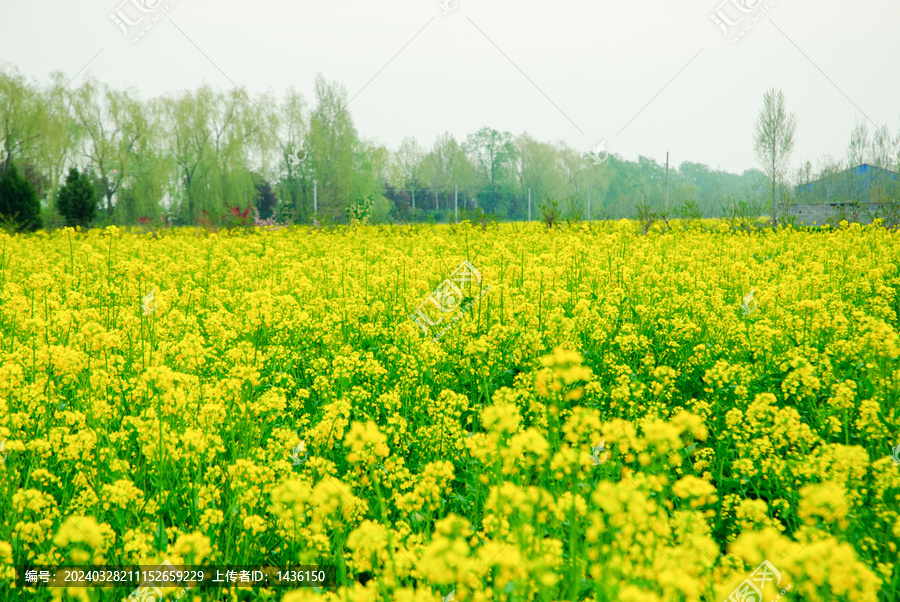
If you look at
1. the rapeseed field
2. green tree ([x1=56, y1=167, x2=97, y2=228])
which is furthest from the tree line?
the rapeseed field

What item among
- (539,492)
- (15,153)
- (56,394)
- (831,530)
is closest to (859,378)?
(831,530)

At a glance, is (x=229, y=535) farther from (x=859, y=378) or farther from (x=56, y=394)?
(x=859, y=378)

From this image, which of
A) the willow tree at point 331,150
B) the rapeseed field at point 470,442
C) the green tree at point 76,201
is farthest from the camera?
the willow tree at point 331,150

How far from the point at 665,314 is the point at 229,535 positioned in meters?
4.23

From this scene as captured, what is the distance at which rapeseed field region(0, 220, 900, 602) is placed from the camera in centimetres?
176

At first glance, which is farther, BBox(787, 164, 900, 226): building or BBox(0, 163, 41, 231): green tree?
BBox(787, 164, 900, 226): building

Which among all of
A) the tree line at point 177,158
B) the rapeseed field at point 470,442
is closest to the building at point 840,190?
the tree line at point 177,158

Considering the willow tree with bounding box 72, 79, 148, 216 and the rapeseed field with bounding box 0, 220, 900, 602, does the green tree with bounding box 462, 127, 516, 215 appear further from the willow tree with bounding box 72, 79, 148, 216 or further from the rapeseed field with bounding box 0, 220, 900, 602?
the rapeseed field with bounding box 0, 220, 900, 602

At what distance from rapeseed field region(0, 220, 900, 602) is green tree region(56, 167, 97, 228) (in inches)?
932

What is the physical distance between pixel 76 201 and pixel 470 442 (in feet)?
98.4

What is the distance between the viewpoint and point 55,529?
262cm

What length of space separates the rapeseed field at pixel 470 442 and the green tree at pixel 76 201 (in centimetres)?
2367

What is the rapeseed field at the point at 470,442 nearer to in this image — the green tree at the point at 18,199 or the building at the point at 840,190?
the green tree at the point at 18,199

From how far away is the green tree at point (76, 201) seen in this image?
26219 mm
